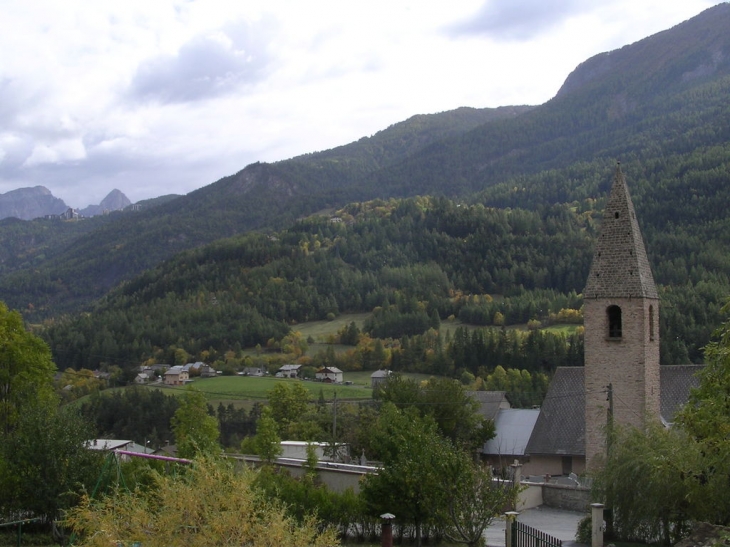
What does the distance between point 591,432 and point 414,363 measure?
86140 mm

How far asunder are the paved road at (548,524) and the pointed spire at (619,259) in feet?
32.7

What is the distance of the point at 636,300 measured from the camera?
3994cm

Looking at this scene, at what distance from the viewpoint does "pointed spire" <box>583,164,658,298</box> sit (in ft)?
132

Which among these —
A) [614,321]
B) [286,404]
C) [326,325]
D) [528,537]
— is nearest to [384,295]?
[326,325]

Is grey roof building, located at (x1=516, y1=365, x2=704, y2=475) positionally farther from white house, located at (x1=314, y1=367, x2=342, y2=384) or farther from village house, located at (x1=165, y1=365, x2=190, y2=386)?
village house, located at (x1=165, y1=365, x2=190, y2=386)

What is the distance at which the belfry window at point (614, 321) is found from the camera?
40.4m

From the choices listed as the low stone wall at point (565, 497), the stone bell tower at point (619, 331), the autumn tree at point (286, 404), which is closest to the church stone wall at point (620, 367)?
the stone bell tower at point (619, 331)

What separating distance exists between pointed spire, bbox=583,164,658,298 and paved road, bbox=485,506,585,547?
995 centimetres

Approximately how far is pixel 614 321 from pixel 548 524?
9.62 metres

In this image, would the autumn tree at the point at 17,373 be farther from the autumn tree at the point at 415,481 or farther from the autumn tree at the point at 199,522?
the autumn tree at the point at 199,522

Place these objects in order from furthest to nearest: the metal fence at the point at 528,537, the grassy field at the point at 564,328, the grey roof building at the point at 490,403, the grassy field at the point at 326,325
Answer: the grassy field at the point at 326,325, the grassy field at the point at 564,328, the grey roof building at the point at 490,403, the metal fence at the point at 528,537

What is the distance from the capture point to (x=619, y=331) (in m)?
40.4

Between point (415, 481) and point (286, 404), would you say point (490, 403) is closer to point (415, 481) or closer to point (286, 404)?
point (286, 404)

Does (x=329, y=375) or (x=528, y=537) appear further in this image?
(x=329, y=375)
